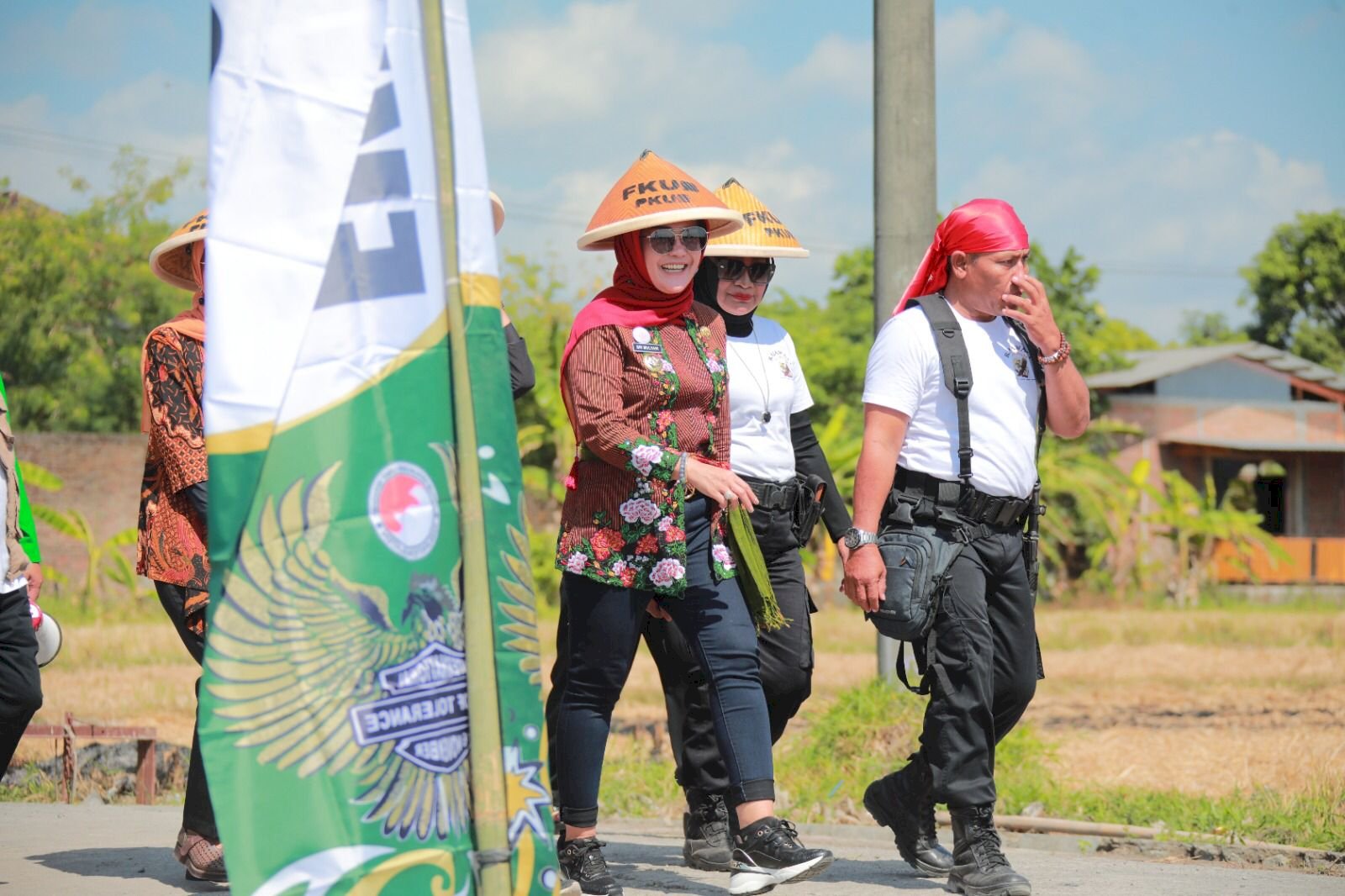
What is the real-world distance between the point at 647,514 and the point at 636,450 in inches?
9.4

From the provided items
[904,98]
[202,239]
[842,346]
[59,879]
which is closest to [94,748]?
[59,879]

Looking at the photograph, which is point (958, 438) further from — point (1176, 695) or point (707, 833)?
point (1176, 695)

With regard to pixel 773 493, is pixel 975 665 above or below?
below

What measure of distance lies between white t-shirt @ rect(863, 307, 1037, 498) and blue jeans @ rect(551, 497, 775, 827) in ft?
2.38

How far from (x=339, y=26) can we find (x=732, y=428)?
8.87 feet

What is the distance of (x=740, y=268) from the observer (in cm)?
575

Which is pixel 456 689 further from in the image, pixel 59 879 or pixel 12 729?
pixel 59 879

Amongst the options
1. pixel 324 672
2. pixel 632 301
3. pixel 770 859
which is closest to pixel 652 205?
pixel 632 301

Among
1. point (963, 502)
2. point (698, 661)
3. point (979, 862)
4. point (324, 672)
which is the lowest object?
point (979, 862)

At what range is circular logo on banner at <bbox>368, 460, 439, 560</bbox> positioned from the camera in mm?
3090

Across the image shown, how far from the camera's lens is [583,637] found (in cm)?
473

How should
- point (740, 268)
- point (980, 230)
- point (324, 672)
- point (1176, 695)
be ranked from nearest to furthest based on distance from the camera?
point (324, 672)
point (980, 230)
point (740, 268)
point (1176, 695)

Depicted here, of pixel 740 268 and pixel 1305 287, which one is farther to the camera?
pixel 1305 287

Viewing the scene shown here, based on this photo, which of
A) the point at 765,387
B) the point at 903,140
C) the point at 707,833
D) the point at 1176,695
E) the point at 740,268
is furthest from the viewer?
the point at 1176,695
